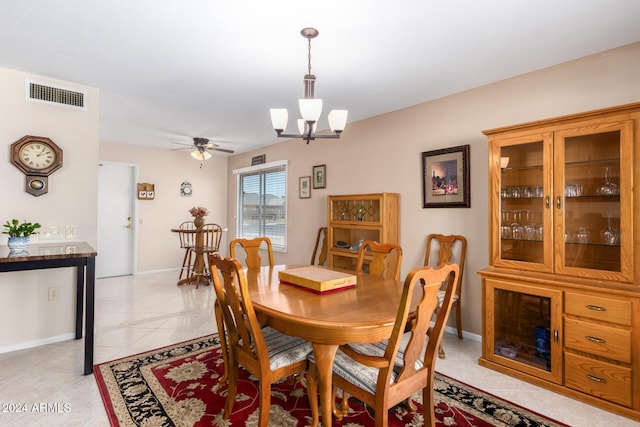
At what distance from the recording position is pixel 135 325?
3438 mm

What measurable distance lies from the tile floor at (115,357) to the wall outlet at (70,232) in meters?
0.97

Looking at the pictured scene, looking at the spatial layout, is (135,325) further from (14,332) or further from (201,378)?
(201,378)

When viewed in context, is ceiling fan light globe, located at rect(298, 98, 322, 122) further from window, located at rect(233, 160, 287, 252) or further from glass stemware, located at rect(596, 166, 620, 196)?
window, located at rect(233, 160, 287, 252)

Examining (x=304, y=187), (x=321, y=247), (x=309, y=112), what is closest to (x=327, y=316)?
(x=309, y=112)

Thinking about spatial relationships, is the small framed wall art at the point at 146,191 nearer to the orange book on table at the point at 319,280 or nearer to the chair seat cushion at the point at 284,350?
the orange book on table at the point at 319,280

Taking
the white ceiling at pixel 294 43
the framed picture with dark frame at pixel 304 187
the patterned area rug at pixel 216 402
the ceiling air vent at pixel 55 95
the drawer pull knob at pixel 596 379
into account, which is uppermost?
the white ceiling at pixel 294 43

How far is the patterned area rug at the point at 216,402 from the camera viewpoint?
190 centimetres

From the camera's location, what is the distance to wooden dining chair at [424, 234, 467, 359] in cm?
312

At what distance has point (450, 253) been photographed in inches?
Result: 127

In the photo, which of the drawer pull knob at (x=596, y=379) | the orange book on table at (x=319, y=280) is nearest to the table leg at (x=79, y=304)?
the orange book on table at (x=319, y=280)

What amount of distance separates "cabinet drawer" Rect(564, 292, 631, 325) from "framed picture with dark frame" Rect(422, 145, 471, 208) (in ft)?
3.96

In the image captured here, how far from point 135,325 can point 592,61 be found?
4701mm

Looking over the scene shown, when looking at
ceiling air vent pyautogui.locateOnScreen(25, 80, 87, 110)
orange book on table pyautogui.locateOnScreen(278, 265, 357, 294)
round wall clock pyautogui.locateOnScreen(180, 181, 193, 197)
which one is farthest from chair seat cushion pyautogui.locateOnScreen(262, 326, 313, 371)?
round wall clock pyautogui.locateOnScreen(180, 181, 193, 197)

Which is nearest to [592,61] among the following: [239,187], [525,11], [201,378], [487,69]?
[487,69]
